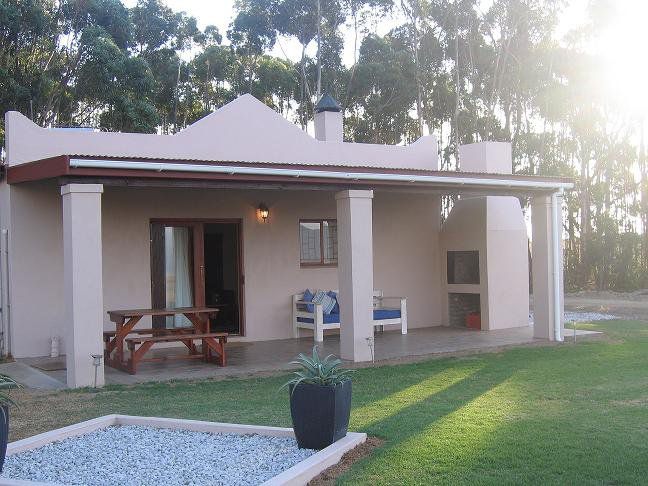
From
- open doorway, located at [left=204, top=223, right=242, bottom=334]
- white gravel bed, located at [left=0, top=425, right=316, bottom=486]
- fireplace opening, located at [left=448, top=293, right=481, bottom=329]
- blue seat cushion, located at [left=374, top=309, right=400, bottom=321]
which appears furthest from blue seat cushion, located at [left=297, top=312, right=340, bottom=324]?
white gravel bed, located at [left=0, top=425, right=316, bottom=486]

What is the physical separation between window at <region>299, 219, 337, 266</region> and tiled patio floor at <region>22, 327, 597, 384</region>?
4.55 ft

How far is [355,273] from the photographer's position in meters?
10.7

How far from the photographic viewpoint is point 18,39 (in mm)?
24844

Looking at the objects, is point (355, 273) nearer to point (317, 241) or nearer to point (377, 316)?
point (377, 316)

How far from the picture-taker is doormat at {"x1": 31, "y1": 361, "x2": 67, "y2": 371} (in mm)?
10305

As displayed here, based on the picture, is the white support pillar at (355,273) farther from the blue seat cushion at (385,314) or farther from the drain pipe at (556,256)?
the drain pipe at (556,256)

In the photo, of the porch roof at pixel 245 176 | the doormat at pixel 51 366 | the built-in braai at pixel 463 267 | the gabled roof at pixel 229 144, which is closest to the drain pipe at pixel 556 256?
the porch roof at pixel 245 176

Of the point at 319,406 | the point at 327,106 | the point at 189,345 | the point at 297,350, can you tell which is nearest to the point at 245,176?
the point at 189,345

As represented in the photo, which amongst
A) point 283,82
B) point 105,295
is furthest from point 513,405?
point 283,82

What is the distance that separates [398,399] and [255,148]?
6.50m

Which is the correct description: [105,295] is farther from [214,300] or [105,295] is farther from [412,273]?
[412,273]

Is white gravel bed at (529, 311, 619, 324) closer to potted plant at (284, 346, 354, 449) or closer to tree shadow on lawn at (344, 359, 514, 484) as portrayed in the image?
tree shadow on lawn at (344, 359, 514, 484)

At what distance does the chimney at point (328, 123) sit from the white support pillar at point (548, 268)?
3.96 meters

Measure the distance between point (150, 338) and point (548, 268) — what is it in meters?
6.45
